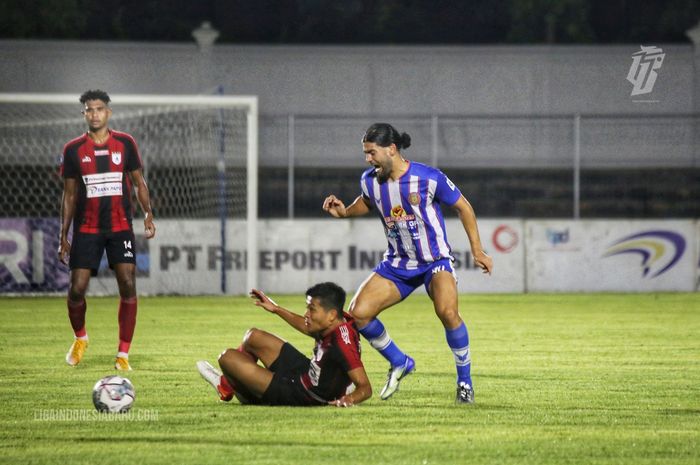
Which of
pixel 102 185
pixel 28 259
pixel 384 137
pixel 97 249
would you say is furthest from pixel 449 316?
pixel 28 259

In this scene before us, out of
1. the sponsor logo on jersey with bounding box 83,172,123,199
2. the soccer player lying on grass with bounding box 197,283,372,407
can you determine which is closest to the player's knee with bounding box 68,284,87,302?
the sponsor logo on jersey with bounding box 83,172,123,199

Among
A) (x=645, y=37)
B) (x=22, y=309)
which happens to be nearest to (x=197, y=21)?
(x=645, y=37)

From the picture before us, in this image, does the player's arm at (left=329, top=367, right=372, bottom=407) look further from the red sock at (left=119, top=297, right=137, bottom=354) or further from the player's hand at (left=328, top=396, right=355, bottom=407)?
the red sock at (left=119, top=297, right=137, bottom=354)

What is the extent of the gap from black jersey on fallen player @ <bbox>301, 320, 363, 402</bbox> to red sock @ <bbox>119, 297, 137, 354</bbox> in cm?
269

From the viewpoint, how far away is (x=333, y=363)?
25.9 ft

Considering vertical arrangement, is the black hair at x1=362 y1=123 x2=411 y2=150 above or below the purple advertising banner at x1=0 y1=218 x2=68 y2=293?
above

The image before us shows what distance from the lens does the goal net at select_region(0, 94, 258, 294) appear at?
2038cm

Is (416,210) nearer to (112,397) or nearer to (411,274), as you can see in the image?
(411,274)

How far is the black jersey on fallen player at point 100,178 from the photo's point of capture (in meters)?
10.4

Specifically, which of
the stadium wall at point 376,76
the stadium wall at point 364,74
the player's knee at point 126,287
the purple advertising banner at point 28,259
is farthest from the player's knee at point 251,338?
the stadium wall at point 364,74

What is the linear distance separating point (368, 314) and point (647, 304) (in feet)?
36.2

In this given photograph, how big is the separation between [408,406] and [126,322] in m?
3.05

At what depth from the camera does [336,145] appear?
24094mm

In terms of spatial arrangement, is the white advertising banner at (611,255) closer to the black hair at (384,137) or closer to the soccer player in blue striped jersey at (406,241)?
the soccer player in blue striped jersey at (406,241)
